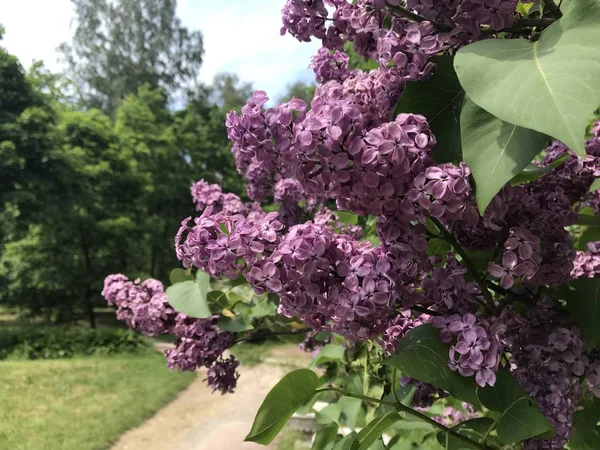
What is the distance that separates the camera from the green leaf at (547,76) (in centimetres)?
43

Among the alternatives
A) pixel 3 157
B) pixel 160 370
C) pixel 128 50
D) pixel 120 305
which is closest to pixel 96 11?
pixel 128 50

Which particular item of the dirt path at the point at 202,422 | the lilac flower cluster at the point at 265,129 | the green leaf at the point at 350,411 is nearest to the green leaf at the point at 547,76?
the lilac flower cluster at the point at 265,129

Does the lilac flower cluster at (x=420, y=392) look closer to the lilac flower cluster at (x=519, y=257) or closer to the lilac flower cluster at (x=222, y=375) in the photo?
the lilac flower cluster at (x=519, y=257)

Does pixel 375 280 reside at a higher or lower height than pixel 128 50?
lower

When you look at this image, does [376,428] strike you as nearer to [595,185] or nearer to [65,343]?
[595,185]

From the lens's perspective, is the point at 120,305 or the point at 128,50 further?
the point at 128,50

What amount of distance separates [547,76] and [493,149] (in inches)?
4.0

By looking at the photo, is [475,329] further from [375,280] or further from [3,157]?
[3,157]

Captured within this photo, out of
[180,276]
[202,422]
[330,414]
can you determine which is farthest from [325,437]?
[202,422]

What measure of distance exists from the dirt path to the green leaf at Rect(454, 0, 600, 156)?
174 inches

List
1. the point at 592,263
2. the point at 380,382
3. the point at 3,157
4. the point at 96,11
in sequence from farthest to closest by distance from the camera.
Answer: the point at 96,11, the point at 3,157, the point at 380,382, the point at 592,263

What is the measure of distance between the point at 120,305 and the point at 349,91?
1335 millimetres

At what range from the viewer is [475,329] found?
65 cm

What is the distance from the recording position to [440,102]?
700 mm
